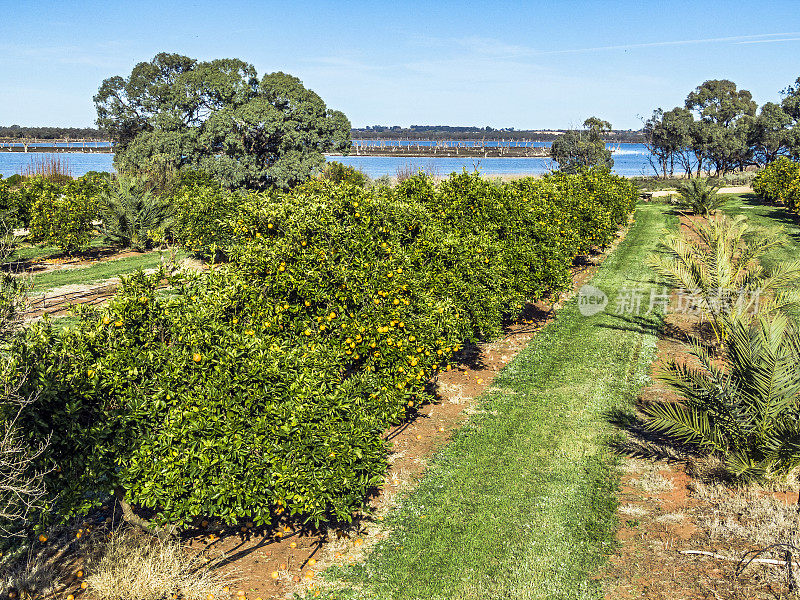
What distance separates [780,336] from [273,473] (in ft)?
21.4

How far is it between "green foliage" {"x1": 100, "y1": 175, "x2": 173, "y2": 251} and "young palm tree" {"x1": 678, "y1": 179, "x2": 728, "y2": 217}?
27582 millimetres

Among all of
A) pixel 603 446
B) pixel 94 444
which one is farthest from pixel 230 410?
pixel 603 446

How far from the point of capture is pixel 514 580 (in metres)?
5.94

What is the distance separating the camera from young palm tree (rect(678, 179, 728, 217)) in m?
31.2

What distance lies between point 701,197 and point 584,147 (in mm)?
23944

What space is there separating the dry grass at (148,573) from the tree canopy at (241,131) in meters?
32.4

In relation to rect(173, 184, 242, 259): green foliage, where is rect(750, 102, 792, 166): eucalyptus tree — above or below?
above

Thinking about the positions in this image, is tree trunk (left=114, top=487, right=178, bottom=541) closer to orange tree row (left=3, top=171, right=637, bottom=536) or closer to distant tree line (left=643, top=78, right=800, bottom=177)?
orange tree row (left=3, top=171, right=637, bottom=536)

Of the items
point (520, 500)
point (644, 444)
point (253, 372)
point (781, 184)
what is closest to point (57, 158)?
point (781, 184)

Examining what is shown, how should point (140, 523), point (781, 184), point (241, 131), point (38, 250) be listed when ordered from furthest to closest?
point (241, 131)
point (781, 184)
point (38, 250)
point (140, 523)

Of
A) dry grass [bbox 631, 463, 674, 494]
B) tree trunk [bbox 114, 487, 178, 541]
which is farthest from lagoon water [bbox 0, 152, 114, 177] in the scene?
dry grass [bbox 631, 463, 674, 494]

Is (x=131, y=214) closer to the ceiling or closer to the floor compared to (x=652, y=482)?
closer to the ceiling

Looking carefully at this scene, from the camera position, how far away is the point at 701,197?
103 feet

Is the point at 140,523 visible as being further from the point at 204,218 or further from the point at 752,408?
the point at 204,218
